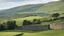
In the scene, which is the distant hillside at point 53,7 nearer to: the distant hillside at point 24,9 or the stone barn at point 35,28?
the distant hillside at point 24,9

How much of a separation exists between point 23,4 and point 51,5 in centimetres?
75

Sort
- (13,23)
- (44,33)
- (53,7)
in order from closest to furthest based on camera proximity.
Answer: (44,33) < (13,23) < (53,7)

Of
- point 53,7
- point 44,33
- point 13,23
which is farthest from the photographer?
point 53,7

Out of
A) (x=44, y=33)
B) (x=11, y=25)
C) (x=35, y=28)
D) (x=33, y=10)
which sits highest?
(x=33, y=10)

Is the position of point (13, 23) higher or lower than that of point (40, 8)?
lower

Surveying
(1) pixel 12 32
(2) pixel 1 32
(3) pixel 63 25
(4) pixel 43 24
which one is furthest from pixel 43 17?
(2) pixel 1 32

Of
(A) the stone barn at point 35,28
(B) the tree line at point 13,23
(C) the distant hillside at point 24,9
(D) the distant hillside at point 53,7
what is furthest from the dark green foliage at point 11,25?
(D) the distant hillside at point 53,7

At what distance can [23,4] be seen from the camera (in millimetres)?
4320

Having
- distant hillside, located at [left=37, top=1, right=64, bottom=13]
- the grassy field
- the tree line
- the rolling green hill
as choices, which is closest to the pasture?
the grassy field

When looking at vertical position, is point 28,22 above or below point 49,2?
below

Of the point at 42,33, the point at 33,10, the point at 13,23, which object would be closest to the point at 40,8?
the point at 33,10

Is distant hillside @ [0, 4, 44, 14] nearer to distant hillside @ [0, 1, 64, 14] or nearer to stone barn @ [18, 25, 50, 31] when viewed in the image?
distant hillside @ [0, 1, 64, 14]

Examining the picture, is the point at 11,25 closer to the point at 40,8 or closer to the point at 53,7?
the point at 40,8

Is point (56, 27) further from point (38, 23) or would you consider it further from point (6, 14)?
point (6, 14)
